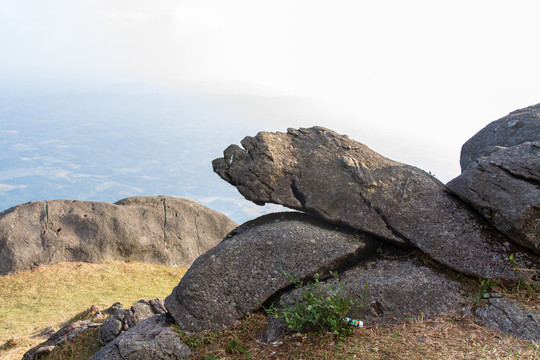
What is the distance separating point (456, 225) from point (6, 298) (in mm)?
19769

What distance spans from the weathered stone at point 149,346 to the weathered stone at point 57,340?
143 inches

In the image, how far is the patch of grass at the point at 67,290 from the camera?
17688mm

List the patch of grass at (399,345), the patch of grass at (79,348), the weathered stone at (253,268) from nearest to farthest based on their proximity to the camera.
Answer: the patch of grass at (399,345), the weathered stone at (253,268), the patch of grass at (79,348)

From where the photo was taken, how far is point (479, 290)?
335 inches

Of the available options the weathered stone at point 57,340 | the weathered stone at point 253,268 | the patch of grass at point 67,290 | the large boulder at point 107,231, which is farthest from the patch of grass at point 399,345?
the large boulder at point 107,231

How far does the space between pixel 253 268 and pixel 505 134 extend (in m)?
7.32

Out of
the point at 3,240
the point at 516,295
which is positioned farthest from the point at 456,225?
the point at 3,240

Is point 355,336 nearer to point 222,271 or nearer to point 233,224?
point 222,271

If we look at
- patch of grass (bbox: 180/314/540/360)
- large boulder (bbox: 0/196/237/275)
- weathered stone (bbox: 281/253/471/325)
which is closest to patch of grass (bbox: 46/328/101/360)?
patch of grass (bbox: 180/314/540/360)

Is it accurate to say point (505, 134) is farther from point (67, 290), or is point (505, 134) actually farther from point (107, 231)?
point (107, 231)

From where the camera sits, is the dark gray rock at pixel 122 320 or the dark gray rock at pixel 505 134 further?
the dark gray rock at pixel 122 320

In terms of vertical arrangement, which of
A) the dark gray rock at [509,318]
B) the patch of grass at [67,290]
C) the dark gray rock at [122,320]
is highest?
the dark gray rock at [509,318]

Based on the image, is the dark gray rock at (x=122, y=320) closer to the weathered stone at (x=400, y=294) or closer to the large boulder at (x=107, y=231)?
the weathered stone at (x=400, y=294)

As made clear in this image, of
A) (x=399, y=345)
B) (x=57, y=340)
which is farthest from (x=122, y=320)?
(x=399, y=345)
